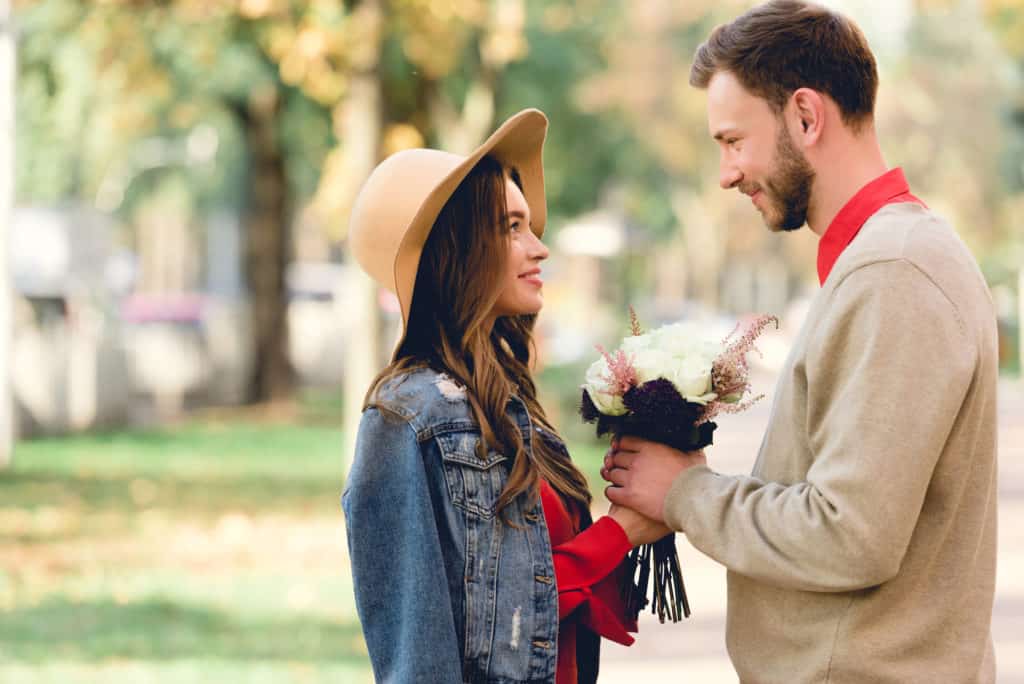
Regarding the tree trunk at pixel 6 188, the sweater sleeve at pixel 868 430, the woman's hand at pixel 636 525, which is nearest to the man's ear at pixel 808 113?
the sweater sleeve at pixel 868 430

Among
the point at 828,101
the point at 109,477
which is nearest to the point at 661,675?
the point at 828,101

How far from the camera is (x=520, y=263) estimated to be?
3.22 metres

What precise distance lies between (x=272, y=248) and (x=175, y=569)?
1411 centimetres

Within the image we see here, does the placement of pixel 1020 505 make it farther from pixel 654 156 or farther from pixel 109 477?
pixel 654 156

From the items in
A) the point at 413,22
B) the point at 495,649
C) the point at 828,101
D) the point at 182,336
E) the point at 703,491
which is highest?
the point at 413,22

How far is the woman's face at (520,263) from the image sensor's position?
3.21 metres

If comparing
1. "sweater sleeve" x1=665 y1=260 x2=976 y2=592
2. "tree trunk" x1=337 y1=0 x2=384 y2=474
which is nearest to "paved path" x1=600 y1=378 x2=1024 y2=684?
"tree trunk" x1=337 y1=0 x2=384 y2=474

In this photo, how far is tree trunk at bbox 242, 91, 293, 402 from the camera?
23.2 m

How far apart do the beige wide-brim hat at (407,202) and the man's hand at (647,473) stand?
1.80ft

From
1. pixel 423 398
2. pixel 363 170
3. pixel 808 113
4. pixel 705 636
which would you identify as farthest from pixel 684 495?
pixel 363 170

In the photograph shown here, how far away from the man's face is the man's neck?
0.09ft

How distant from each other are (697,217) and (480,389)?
57768mm

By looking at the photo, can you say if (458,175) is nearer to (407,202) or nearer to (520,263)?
(407,202)

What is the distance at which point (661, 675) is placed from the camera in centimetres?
694
